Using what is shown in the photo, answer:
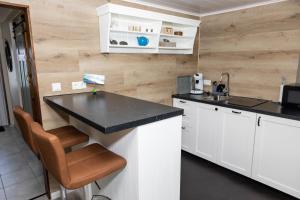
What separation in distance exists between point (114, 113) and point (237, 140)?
1747 millimetres

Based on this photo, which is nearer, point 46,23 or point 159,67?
point 46,23

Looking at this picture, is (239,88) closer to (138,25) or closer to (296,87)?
(296,87)

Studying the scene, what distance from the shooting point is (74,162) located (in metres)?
1.43

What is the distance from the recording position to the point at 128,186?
151 cm

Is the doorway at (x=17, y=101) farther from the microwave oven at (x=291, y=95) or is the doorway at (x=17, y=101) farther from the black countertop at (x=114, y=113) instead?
the microwave oven at (x=291, y=95)

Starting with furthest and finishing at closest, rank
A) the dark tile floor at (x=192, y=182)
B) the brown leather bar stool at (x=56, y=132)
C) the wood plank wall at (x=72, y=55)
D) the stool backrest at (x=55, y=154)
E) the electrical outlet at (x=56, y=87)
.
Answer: the dark tile floor at (x=192, y=182) < the electrical outlet at (x=56, y=87) < the wood plank wall at (x=72, y=55) < the brown leather bar stool at (x=56, y=132) < the stool backrest at (x=55, y=154)

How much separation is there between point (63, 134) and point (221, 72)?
8.02 ft

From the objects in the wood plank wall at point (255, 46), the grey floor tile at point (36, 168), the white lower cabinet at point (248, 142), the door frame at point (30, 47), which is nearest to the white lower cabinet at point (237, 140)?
the white lower cabinet at point (248, 142)

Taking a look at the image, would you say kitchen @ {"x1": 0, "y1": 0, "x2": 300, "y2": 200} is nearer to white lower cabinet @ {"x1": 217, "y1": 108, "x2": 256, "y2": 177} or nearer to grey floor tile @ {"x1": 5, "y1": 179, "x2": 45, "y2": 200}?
white lower cabinet @ {"x1": 217, "y1": 108, "x2": 256, "y2": 177}

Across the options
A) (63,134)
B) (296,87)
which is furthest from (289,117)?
(63,134)

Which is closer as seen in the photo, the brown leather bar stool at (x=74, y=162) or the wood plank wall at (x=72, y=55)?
the brown leather bar stool at (x=74, y=162)

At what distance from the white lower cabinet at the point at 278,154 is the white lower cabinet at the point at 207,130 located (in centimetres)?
52

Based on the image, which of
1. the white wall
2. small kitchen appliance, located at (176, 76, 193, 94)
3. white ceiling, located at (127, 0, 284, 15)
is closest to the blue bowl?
white ceiling, located at (127, 0, 284, 15)

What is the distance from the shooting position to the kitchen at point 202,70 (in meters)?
2.05
